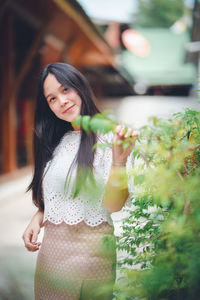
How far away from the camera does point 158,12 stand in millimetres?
27484

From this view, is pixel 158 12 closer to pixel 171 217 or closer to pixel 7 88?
pixel 7 88

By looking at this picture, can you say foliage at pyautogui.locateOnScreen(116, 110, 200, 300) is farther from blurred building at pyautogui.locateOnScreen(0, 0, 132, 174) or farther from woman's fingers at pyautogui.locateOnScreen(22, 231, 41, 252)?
blurred building at pyautogui.locateOnScreen(0, 0, 132, 174)

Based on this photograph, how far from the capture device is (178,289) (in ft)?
3.47

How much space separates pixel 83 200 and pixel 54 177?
17cm

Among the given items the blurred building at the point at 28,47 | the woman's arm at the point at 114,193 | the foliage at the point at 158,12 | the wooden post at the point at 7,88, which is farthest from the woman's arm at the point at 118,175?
the foliage at the point at 158,12

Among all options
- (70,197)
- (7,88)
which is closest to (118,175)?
(70,197)

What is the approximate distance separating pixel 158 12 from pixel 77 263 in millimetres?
28758

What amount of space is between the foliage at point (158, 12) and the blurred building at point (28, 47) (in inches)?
763

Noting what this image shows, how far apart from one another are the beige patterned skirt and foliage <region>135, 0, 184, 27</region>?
25893 mm

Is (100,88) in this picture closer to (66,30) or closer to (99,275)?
(66,30)

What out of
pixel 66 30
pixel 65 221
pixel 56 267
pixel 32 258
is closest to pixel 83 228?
pixel 65 221

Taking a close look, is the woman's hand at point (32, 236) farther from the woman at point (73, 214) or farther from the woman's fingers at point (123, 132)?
the woman's fingers at point (123, 132)

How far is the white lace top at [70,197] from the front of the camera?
1.49 m

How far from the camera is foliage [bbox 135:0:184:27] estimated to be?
2565 cm
